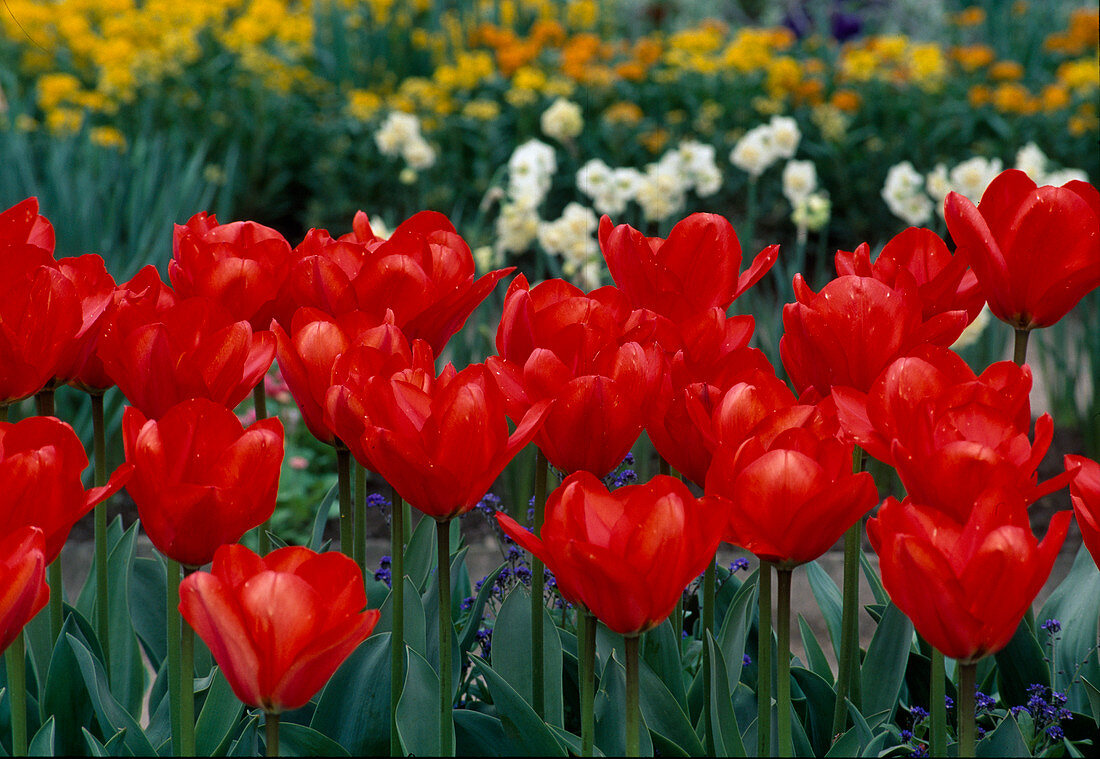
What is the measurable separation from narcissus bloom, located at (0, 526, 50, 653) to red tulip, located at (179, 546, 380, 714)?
94 millimetres

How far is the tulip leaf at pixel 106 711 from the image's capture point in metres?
1.02

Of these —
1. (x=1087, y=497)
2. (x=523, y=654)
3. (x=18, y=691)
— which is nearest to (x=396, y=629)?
(x=523, y=654)

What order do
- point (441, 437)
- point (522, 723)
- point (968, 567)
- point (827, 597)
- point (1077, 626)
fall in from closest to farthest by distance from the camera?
1. point (968, 567)
2. point (441, 437)
3. point (522, 723)
4. point (1077, 626)
5. point (827, 597)

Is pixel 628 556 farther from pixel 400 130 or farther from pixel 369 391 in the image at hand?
pixel 400 130

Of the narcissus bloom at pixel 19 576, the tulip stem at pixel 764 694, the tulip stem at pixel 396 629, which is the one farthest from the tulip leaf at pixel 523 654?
the narcissus bloom at pixel 19 576

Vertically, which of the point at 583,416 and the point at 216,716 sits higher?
the point at 583,416

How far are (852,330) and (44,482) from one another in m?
0.65

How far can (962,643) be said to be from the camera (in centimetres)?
76

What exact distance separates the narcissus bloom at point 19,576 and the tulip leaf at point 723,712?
0.50m

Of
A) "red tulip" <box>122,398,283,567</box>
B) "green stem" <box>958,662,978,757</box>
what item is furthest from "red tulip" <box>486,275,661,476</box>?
"green stem" <box>958,662,978,757</box>

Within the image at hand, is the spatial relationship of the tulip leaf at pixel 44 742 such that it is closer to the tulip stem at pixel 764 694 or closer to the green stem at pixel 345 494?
the green stem at pixel 345 494

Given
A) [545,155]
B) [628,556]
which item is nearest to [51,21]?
[545,155]

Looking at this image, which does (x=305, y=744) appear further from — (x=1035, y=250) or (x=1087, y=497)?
(x=1035, y=250)

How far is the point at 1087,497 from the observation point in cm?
83
